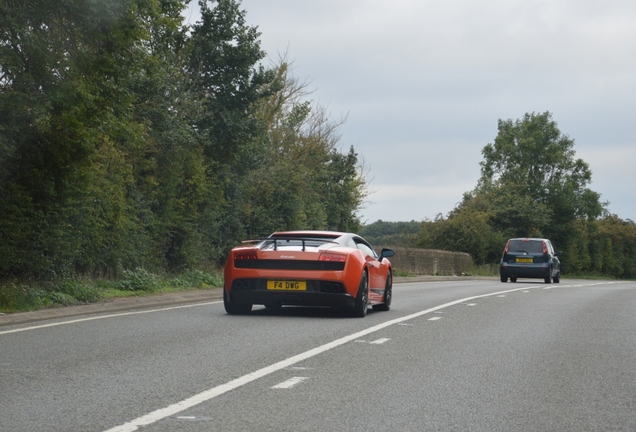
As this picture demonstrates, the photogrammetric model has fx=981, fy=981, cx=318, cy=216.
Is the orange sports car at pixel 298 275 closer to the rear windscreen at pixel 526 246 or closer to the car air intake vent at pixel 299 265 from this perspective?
the car air intake vent at pixel 299 265

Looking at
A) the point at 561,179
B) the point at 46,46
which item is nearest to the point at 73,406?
the point at 46,46

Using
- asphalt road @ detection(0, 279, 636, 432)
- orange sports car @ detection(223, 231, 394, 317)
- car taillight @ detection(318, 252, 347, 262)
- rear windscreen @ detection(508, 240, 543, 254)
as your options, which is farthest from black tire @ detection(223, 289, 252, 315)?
rear windscreen @ detection(508, 240, 543, 254)

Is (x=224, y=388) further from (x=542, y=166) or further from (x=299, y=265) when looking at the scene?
(x=542, y=166)

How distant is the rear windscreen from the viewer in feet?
122

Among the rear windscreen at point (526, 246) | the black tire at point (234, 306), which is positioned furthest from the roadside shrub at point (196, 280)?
the rear windscreen at point (526, 246)

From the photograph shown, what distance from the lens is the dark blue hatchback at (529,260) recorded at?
1457 inches

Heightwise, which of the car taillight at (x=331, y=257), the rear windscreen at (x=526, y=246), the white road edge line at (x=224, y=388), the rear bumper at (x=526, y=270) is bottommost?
the white road edge line at (x=224, y=388)

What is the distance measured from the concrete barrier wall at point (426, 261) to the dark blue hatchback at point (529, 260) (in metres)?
7.71

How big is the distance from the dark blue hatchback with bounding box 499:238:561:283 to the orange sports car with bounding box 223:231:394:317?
23646 mm

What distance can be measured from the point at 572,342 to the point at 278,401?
5700 mm

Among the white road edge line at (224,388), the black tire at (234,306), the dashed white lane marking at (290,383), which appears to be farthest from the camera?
the black tire at (234,306)

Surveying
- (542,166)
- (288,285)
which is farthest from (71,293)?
(542,166)

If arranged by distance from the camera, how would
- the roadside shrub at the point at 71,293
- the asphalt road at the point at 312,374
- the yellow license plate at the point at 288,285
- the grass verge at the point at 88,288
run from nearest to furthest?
the asphalt road at the point at 312,374 → the yellow license plate at the point at 288,285 → the grass verge at the point at 88,288 → the roadside shrub at the point at 71,293

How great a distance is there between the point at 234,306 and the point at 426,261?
111 ft
